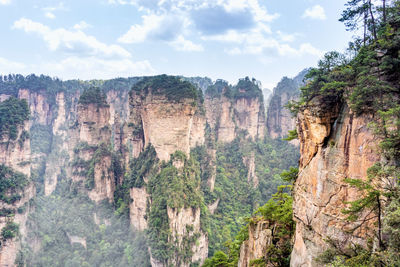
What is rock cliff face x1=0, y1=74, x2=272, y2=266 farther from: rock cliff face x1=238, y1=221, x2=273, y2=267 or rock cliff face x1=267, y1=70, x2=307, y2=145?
rock cliff face x1=238, y1=221, x2=273, y2=267

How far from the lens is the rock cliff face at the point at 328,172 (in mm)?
10234

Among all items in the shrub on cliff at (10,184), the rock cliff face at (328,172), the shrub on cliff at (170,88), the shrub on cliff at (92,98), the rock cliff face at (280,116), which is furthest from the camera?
the rock cliff face at (280,116)

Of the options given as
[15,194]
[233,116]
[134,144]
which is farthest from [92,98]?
[233,116]

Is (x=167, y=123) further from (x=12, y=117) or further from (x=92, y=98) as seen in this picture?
(x=12, y=117)

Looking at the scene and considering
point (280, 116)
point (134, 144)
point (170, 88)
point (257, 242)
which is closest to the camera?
point (257, 242)

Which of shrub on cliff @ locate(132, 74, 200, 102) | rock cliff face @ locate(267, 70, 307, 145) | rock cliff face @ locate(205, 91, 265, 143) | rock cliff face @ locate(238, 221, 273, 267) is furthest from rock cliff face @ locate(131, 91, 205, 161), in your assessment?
rock cliff face @ locate(267, 70, 307, 145)

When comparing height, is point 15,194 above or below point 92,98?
below

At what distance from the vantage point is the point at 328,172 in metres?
11.3

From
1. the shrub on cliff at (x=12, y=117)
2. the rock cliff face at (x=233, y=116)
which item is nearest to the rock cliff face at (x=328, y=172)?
the shrub on cliff at (x=12, y=117)

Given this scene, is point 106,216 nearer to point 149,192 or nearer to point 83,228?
point 83,228

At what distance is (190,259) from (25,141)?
3033 cm

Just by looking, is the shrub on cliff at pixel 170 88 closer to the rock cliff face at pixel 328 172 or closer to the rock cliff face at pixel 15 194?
the rock cliff face at pixel 15 194

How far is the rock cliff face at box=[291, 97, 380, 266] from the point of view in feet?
33.6

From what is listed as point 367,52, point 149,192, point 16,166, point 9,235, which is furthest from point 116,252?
point 367,52
